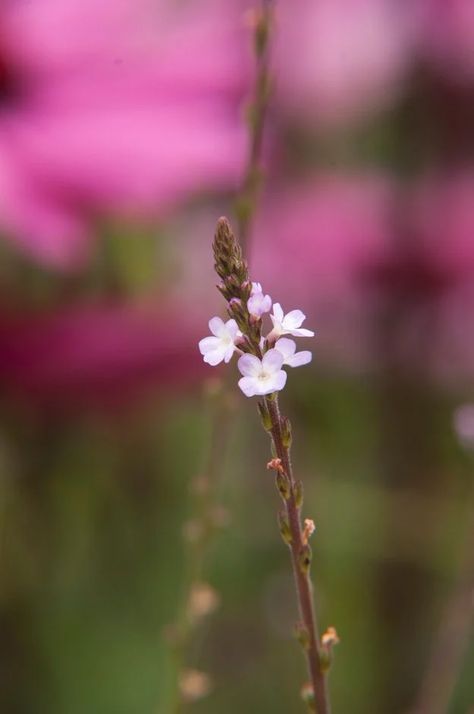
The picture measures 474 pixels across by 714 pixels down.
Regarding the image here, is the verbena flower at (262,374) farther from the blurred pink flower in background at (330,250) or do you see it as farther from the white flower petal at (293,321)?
the blurred pink flower in background at (330,250)

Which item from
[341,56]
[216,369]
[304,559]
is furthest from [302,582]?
[341,56]

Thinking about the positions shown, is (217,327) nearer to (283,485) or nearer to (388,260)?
(283,485)

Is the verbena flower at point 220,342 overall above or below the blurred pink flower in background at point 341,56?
below

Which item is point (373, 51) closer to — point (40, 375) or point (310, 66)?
point (310, 66)

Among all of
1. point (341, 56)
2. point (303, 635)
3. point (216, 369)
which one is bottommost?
point (303, 635)

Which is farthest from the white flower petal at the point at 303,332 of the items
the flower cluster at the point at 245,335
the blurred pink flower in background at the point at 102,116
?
the blurred pink flower in background at the point at 102,116

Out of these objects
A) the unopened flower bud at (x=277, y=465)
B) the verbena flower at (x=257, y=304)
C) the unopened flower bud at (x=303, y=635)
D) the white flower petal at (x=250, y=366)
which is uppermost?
the verbena flower at (x=257, y=304)

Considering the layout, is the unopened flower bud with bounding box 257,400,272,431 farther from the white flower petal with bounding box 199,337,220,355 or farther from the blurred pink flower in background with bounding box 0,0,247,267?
the blurred pink flower in background with bounding box 0,0,247,267

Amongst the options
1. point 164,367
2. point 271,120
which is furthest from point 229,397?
point 271,120
